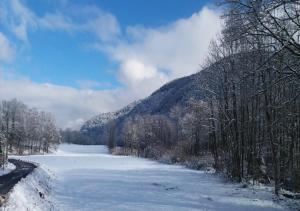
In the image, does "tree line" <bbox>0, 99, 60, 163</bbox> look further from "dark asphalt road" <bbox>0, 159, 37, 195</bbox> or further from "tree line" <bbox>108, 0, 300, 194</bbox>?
"tree line" <bbox>108, 0, 300, 194</bbox>

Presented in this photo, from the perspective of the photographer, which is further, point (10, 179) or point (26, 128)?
point (26, 128)

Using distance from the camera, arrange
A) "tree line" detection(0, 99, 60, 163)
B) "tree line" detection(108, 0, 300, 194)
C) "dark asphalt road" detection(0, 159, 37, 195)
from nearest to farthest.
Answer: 1. "tree line" detection(108, 0, 300, 194)
2. "dark asphalt road" detection(0, 159, 37, 195)
3. "tree line" detection(0, 99, 60, 163)

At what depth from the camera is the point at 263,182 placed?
33.0 meters

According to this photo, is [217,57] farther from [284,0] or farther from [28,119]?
[28,119]

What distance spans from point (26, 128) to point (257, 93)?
127 meters

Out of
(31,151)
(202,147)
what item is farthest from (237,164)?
(31,151)

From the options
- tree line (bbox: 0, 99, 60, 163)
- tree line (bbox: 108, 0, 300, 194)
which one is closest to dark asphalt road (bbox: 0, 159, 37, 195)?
tree line (bbox: 108, 0, 300, 194)

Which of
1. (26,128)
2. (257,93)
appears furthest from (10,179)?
(26,128)

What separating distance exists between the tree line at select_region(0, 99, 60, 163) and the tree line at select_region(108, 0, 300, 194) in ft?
260

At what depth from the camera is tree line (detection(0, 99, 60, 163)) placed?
121 metres

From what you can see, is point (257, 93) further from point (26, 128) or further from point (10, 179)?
point (26, 128)

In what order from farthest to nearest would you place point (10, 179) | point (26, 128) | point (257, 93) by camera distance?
point (26, 128) < point (10, 179) < point (257, 93)

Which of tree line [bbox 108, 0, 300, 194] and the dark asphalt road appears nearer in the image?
tree line [bbox 108, 0, 300, 194]

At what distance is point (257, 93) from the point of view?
15.7m
